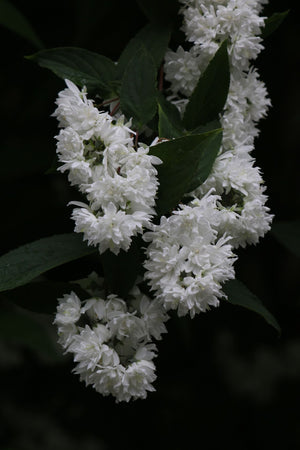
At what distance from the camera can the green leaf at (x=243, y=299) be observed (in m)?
1.41

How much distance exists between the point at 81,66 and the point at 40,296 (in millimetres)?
603

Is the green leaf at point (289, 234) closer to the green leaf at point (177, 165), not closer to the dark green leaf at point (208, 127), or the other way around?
the dark green leaf at point (208, 127)

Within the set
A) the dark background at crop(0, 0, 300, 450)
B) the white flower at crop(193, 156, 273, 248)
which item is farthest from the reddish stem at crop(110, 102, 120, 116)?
the dark background at crop(0, 0, 300, 450)

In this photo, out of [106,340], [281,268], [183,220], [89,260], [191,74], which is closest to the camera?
[183,220]

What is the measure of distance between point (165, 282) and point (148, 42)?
2.36 ft

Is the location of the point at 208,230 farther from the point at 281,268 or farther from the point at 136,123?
the point at 281,268

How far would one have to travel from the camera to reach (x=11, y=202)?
8.84 feet

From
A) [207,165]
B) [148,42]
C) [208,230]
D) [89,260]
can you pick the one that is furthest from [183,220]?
[89,260]

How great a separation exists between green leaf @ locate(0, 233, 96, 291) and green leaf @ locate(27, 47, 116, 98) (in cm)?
39

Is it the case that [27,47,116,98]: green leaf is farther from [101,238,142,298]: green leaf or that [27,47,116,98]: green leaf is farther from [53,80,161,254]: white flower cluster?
[101,238,142,298]: green leaf

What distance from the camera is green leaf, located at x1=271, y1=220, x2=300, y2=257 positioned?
201 centimetres

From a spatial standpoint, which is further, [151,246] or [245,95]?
[245,95]

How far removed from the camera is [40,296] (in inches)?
58.8

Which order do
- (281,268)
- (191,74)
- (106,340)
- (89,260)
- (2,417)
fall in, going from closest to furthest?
(106,340) < (191,74) < (89,260) < (2,417) < (281,268)
